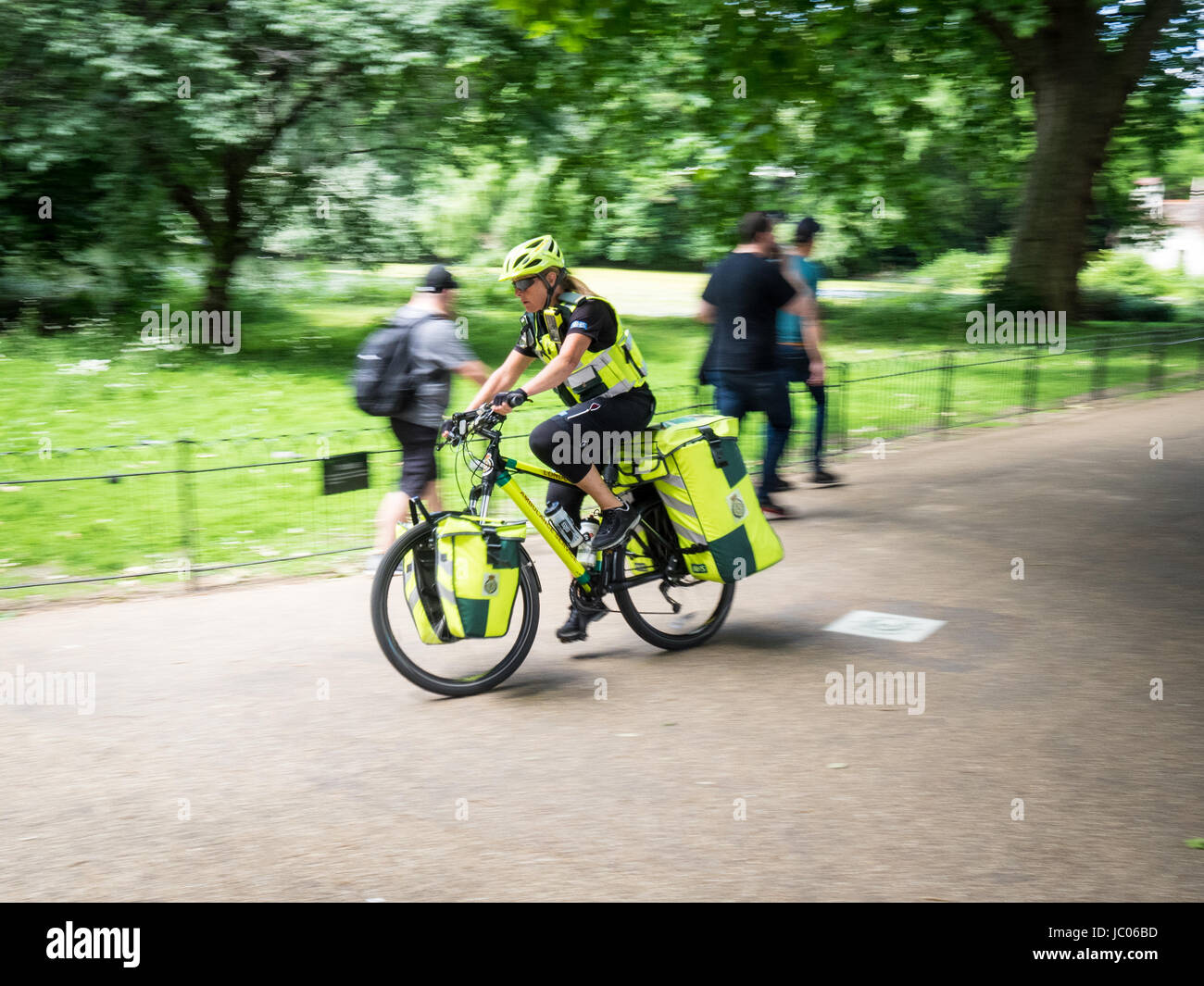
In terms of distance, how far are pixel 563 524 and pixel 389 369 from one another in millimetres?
1616

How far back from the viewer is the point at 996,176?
2645 cm

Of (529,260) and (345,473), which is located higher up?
(529,260)

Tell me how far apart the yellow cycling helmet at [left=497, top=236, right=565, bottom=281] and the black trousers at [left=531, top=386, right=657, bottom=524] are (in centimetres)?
67

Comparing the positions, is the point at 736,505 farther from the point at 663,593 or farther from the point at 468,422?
the point at 468,422

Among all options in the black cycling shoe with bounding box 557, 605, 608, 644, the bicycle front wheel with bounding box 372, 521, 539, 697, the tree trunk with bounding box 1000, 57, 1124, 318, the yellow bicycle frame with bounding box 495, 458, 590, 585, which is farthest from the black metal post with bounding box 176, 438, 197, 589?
the tree trunk with bounding box 1000, 57, 1124, 318

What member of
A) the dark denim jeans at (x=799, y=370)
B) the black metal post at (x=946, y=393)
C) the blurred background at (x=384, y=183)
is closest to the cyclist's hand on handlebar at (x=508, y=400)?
the blurred background at (x=384, y=183)

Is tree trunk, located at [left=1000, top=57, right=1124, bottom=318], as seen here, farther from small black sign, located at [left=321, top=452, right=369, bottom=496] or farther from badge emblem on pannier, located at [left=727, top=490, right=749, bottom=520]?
badge emblem on pannier, located at [left=727, top=490, right=749, bottom=520]

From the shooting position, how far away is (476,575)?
5340mm

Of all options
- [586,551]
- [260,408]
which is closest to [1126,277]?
[260,408]

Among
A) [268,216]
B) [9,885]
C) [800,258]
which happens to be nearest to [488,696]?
[9,885]

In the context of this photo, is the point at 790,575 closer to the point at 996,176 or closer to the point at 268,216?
the point at 268,216

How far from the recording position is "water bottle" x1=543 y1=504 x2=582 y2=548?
5.95 meters

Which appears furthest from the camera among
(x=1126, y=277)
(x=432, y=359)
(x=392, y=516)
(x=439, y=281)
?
(x=1126, y=277)

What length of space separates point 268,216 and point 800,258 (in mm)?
11166
